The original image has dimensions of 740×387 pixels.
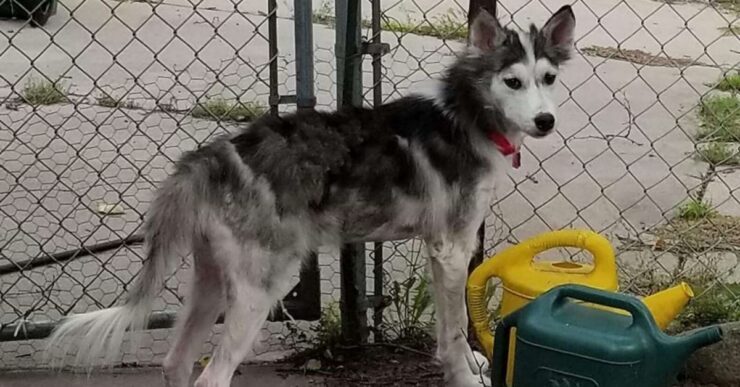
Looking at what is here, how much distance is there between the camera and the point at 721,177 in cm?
614

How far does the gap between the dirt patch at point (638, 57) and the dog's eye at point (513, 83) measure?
196 inches

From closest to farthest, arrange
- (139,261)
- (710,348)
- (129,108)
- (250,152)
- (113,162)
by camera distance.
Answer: (250,152)
(710,348)
(139,261)
(113,162)
(129,108)

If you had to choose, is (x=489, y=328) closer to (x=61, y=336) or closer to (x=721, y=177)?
(x=61, y=336)

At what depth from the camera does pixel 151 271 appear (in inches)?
135

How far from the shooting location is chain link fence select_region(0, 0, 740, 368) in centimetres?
449

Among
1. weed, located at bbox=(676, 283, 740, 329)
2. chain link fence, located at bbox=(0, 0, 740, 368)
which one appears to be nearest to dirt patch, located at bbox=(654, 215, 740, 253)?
chain link fence, located at bbox=(0, 0, 740, 368)

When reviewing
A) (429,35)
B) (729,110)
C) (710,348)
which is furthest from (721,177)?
(429,35)

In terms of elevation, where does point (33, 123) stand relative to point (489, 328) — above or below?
above

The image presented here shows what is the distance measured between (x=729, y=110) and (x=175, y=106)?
361cm

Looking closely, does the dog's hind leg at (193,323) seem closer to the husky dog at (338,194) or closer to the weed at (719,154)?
the husky dog at (338,194)

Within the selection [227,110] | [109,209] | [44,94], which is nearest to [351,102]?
[109,209]

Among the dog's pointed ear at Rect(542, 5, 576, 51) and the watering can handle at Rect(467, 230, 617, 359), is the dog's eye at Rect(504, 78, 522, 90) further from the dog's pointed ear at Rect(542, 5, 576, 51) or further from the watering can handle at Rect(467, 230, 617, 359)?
the watering can handle at Rect(467, 230, 617, 359)

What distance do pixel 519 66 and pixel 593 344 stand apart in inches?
38.7

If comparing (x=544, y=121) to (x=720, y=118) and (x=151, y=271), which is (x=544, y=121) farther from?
(x=720, y=118)
